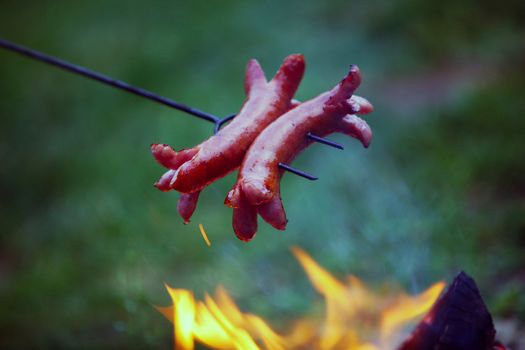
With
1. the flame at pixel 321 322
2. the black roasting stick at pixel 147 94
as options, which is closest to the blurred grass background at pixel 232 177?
the flame at pixel 321 322

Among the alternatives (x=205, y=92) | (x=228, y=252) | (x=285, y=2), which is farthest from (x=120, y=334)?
(x=285, y=2)

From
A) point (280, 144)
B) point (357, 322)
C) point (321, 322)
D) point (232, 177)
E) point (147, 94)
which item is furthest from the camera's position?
point (232, 177)

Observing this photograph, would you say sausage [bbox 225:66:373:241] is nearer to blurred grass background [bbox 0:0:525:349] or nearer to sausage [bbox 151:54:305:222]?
sausage [bbox 151:54:305:222]

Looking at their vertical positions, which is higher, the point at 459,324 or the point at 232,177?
the point at 232,177

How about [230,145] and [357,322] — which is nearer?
[230,145]

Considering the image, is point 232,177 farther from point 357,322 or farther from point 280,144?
point 280,144

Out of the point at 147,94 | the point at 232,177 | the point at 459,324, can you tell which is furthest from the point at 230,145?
the point at 232,177

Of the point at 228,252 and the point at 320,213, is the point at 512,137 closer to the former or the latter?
the point at 320,213
